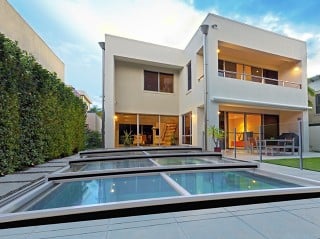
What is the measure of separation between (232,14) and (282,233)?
605 inches

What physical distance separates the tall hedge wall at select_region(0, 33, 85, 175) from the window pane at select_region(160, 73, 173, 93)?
25.1 feet

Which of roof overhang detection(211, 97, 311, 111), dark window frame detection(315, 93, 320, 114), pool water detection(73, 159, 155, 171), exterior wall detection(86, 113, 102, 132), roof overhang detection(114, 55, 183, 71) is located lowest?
pool water detection(73, 159, 155, 171)

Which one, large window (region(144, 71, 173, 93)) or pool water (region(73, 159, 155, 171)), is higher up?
large window (region(144, 71, 173, 93))

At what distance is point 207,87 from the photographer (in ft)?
37.4

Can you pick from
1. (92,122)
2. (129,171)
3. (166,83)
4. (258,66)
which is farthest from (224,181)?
(92,122)


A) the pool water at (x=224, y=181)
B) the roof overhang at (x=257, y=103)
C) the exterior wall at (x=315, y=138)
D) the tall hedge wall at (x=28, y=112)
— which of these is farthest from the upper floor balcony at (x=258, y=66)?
the pool water at (x=224, y=181)

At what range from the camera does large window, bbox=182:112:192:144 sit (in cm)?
1438

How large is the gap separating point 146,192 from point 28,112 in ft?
15.3

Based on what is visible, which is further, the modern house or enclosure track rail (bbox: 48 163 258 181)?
the modern house

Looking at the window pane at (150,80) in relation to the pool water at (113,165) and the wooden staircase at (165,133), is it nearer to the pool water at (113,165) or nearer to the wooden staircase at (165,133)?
the wooden staircase at (165,133)

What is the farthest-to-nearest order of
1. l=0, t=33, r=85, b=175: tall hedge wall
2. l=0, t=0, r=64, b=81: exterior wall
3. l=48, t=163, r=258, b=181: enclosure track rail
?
1. l=0, t=0, r=64, b=81: exterior wall
2. l=0, t=33, r=85, b=175: tall hedge wall
3. l=48, t=163, r=258, b=181: enclosure track rail

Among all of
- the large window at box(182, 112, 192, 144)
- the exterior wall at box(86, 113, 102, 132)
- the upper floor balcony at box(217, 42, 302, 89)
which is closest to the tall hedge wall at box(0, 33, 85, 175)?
the exterior wall at box(86, 113, 102, 132)

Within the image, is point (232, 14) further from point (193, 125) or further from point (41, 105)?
point (41, 105)

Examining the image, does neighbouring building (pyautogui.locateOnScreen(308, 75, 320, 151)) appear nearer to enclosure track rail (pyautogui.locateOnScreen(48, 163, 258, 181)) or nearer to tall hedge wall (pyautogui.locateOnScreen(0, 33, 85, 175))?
enclosure track rail (pyautogui.locateOnScreen(48, 163, 258, 181))
